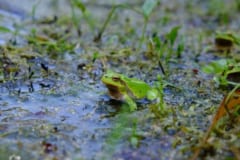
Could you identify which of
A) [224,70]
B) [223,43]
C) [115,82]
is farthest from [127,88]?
[223,43]

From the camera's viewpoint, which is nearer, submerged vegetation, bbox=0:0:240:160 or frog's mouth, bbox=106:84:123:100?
submerged vegetation, bbox=0:0:240:160

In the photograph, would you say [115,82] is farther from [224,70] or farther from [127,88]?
[224,70]

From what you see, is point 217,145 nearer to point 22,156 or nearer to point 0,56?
point 22,156

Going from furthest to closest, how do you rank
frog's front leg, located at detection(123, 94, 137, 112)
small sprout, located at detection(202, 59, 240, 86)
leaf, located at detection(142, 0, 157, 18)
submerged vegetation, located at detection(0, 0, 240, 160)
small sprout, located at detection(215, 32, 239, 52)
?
small sprout, located at detection(215, 32, 239, 52) → leaf, located at detection(142, 0, 157, 18) → small sprout, located at detection(202, 59, 240, 86) → frog's front leg, located at detection(123, 94, 137, 112) → submerged vegetation, located at detection(0, 0, 240, 160)

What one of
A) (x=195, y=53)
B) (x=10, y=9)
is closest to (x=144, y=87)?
(x=195, y=53)

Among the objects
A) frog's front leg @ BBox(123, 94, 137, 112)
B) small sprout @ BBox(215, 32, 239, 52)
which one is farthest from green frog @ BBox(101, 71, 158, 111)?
small sprout @ BBox(215, 32, 239, 52)

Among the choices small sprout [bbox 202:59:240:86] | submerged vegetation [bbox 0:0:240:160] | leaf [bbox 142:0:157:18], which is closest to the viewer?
submerged vegetation [bbox 0:0:240:160]

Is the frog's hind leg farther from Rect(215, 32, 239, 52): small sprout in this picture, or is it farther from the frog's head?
Rect(215, 32, 239, 52): small sprout
